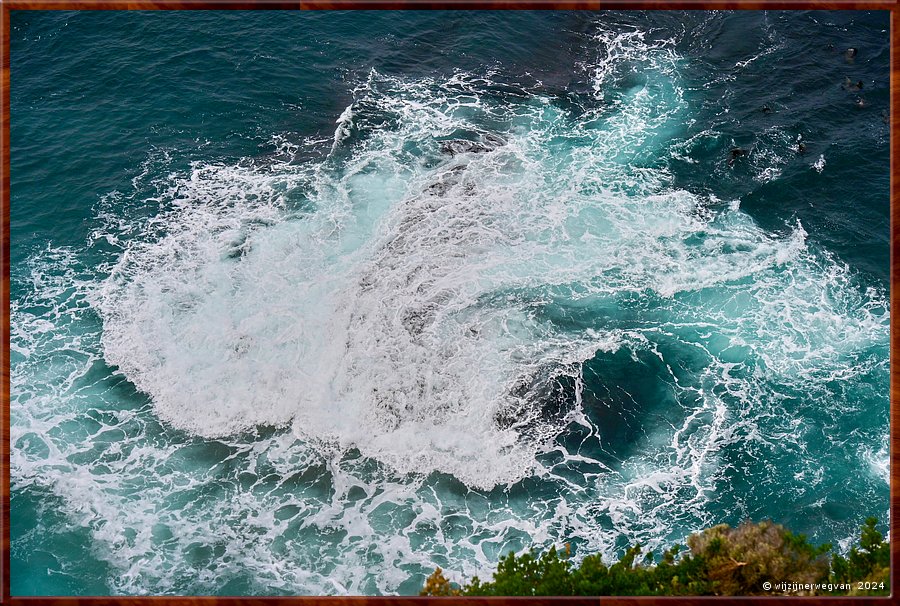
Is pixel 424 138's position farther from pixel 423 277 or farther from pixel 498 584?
pixel 498 584

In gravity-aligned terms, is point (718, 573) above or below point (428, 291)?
below

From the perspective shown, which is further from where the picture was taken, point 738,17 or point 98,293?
point 738,17

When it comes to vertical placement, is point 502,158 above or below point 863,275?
above

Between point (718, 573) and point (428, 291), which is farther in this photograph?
point (428, 291)

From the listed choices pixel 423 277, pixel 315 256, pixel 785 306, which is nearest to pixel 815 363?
pixel 785 306

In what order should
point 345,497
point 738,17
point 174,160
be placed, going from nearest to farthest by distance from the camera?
point 345,497, point 174,160, point 738,17

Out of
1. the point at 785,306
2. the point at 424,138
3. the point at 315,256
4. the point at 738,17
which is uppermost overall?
the point at 738,17
